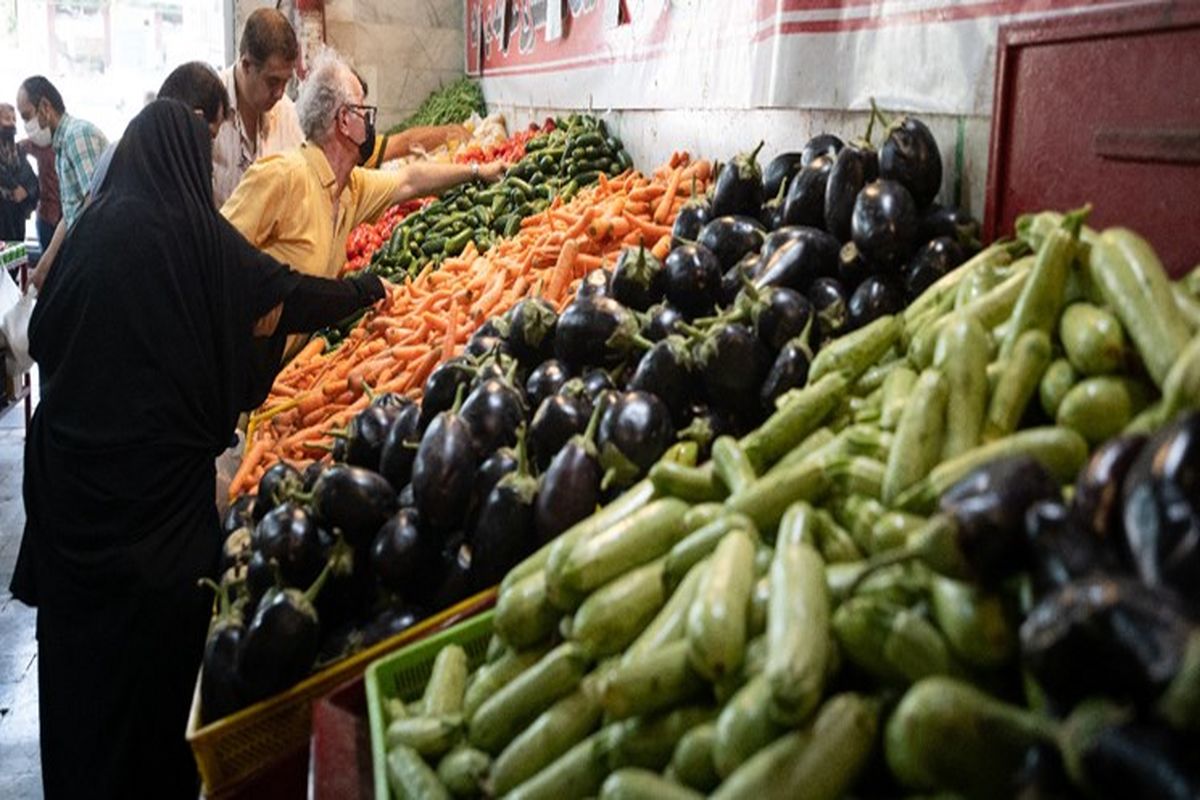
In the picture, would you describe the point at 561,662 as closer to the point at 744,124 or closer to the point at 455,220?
the point at 744,124

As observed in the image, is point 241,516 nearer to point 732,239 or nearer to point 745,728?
point 732,239

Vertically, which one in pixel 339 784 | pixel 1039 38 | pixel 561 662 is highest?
pixel 1039 38

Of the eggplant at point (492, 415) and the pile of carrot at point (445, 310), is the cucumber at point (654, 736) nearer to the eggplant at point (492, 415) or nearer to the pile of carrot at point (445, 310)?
the eggplant at point (492, 415)

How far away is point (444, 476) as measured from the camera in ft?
7.59

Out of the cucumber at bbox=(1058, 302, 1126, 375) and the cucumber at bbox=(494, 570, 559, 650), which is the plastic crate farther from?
the cucumber at bbox=(1058, 302, 1126, 375)

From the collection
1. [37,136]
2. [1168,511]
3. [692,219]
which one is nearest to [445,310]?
[692,219]

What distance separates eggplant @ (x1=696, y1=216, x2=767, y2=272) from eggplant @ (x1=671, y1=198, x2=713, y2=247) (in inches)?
8.9

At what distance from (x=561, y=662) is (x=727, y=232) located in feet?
5.68

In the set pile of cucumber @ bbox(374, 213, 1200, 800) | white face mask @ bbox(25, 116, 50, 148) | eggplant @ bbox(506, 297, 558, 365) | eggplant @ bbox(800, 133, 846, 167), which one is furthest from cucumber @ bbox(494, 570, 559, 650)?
white face mask @ bbox(25, 116, 50, 148)

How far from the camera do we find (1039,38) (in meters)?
2.43

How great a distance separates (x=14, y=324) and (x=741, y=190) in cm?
604

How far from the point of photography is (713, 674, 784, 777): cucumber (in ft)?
3.96

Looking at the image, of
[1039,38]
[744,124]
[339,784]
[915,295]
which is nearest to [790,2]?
[744,124]

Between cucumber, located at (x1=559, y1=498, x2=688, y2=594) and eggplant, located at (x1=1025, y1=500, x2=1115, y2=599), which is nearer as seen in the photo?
eggplant, located at (x1=1025, y1=500, x2=1115, y2=599)
